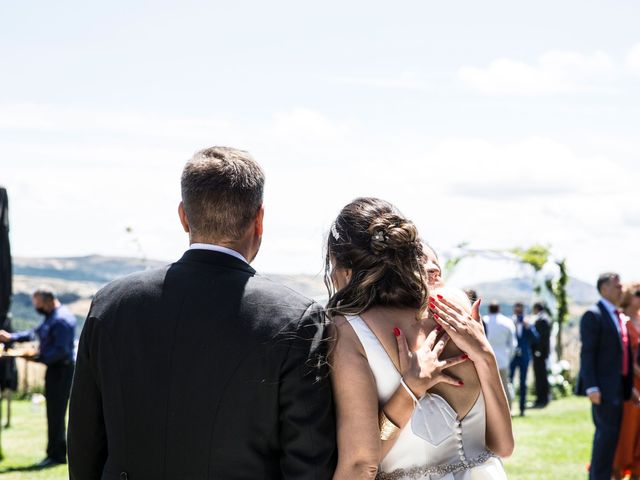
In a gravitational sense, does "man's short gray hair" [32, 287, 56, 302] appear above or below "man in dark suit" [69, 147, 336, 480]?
below

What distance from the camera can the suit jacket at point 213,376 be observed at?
8.71 feet

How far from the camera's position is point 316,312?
2.78 metres

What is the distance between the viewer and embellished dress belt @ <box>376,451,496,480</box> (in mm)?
3113

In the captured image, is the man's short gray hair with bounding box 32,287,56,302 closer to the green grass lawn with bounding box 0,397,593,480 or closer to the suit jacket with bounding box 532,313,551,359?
the green grass lawn with bounding box 0,397,593,480

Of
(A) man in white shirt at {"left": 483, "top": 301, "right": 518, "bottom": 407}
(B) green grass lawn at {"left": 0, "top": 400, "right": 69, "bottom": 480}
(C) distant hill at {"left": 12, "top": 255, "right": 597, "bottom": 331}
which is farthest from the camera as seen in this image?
(C) distant hill at {"left": 12, "top": 255, "right": 597, "bottom": 331}

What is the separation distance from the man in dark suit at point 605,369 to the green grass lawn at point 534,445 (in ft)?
5.35

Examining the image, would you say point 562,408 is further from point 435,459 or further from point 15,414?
point 435,459

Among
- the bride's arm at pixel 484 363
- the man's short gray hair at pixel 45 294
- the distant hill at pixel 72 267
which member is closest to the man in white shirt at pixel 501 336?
the man's short gray hair at pixel 45 294

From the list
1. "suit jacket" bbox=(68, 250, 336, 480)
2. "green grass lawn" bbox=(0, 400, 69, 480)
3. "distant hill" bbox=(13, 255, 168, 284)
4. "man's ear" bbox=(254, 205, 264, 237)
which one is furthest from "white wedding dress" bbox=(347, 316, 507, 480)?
"distant hill" bbox=(13, 255, 168, 284)

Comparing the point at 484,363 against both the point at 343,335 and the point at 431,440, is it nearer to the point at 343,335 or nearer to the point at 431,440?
the point at 431,440

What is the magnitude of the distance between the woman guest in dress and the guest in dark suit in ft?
31.1


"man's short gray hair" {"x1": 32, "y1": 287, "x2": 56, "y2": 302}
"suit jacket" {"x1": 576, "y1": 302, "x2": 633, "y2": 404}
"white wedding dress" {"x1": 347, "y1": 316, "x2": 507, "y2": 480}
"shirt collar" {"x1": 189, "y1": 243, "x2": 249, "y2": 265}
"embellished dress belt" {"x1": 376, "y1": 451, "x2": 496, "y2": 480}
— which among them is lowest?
"man's short gray hair" {"x1": 32, "y1": 287, "x2": 56, "y2": 302}

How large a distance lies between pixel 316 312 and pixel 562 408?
52.4 ft

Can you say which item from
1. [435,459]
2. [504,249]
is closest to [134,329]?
[435,459]
